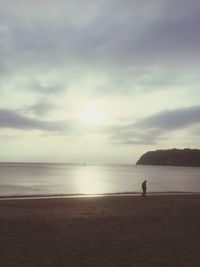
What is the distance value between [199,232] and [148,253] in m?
5.17

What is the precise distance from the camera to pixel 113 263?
14359 mm

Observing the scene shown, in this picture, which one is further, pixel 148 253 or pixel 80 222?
pixel 80 222

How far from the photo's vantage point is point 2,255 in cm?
1465

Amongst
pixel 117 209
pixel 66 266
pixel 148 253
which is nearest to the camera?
pixel 66 266

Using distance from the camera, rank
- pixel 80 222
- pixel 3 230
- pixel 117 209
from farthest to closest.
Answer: pixel 117 209 → pixel 80 222 → pixel 3 230

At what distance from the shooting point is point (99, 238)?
17812mm

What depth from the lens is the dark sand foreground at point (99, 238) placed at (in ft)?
48.1

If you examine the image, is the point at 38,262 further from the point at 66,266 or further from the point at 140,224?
the point at 140,224

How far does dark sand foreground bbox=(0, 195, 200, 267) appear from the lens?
14.6m

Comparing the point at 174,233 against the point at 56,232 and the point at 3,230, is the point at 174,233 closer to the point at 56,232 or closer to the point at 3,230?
the point at 56,232

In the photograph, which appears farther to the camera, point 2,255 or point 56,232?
point 56,232

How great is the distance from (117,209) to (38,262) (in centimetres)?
1371

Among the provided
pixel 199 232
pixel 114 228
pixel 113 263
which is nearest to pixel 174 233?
pixel 199 232

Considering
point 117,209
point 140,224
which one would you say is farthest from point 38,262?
point 117,209
